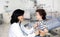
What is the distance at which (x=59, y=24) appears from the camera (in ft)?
9.36

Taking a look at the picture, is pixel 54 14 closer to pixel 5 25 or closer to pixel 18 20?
pixel 5 25

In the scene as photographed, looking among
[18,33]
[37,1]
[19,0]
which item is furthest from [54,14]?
[18,33]

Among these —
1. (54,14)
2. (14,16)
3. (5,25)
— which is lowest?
Answer: (5,25)

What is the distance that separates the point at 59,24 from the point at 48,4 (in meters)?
0.81

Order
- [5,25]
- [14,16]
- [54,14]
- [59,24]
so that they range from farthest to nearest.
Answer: [5,25]
[54,14]
[59,24]
[14,16]

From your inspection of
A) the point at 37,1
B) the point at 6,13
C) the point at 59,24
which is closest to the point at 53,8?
the point at 37,1

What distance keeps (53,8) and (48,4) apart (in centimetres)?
16

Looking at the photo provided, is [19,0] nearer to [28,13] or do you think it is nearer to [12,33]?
[28,13]

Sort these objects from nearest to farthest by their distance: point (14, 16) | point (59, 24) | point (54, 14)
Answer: point (14, 16), point (59, 24), point (54, 14)

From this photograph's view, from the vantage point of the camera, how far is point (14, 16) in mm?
1931

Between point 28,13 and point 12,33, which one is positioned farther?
point 28,13

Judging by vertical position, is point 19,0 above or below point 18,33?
above

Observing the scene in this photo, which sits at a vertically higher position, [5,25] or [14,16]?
[14,16]

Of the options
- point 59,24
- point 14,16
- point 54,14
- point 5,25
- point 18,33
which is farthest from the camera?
point 5,25
